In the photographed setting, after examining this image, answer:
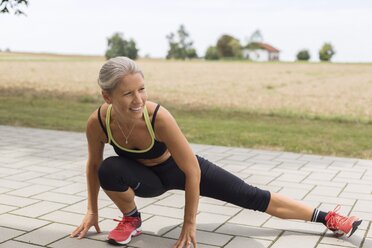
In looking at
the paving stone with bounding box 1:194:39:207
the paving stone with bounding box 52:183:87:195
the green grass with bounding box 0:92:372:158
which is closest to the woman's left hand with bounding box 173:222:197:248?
the paving stone with bounding box 1:194:39:207

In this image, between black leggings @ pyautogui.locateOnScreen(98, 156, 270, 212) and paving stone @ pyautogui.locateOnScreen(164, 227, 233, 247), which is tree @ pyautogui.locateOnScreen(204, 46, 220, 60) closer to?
paving stone @ pyautogui.locateOnScreen(164, 227, 233, 247)

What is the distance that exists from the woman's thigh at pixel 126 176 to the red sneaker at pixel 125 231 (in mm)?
208

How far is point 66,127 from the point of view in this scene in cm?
915

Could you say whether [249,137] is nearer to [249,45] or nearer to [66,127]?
[66,127]

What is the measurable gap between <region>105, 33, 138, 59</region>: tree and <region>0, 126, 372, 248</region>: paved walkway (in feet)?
374

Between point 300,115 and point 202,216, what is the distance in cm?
847

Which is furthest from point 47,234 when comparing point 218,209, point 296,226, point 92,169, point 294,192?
point 294,192

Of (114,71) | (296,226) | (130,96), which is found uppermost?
(114,71)

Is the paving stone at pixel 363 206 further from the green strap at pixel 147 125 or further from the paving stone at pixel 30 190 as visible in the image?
the paving stone at pixel 30 190

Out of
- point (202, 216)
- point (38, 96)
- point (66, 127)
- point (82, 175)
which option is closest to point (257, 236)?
point (202, 216)

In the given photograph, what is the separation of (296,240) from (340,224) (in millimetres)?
309

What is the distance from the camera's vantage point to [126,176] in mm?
3240

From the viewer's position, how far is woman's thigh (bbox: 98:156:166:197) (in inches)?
127

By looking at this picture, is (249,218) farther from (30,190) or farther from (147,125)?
(30,190)
